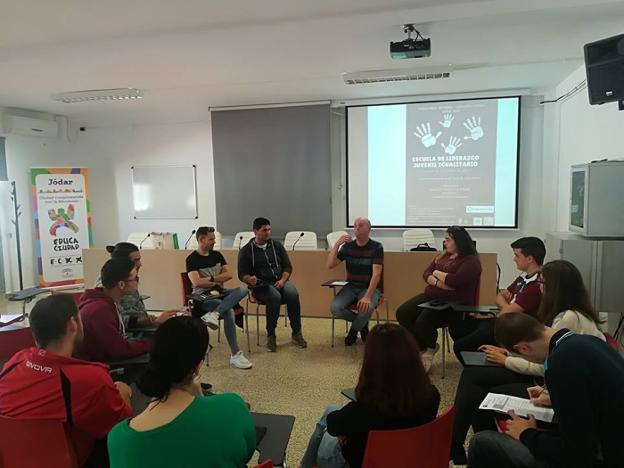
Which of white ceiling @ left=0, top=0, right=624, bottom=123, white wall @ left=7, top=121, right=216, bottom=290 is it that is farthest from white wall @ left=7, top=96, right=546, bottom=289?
white ceiling @ left=0, top=0, right=624, bottom=123

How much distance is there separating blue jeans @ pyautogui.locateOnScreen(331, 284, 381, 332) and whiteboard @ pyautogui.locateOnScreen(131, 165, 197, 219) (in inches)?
158

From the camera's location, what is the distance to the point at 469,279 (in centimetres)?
349

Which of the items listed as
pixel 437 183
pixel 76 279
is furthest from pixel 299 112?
pixel 76 279

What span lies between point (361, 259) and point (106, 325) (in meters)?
2.47

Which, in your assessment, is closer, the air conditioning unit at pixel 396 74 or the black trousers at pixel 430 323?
the black trousers at pixel 430 323

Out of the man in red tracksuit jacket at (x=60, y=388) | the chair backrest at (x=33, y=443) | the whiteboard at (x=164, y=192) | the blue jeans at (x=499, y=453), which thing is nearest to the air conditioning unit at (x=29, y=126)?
the whiteboard at (x=164, y=192)

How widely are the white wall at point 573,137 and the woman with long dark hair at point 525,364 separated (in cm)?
163

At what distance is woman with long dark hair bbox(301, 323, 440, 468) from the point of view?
4.89ft

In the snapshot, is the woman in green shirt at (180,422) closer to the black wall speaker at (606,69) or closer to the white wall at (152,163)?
the black wall speaker at (606,69)

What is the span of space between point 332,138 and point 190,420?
5.80 m

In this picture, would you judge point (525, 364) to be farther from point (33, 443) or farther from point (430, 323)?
point (33, 443)

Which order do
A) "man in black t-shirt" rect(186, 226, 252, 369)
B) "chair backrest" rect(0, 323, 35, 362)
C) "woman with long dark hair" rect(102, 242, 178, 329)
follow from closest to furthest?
"chair backrest" rect(0, 323, 35, 362) → "woman with long dark hair" rect(102, 242, 178, 329) → "man in black t-shirt" rect(186, 226, 252, 369)

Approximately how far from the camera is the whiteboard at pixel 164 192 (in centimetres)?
735

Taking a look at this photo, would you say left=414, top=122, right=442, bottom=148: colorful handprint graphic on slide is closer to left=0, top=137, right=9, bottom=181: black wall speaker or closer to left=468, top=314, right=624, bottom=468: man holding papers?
left=468, top=314, right=624, bottom=468: man holding papers
